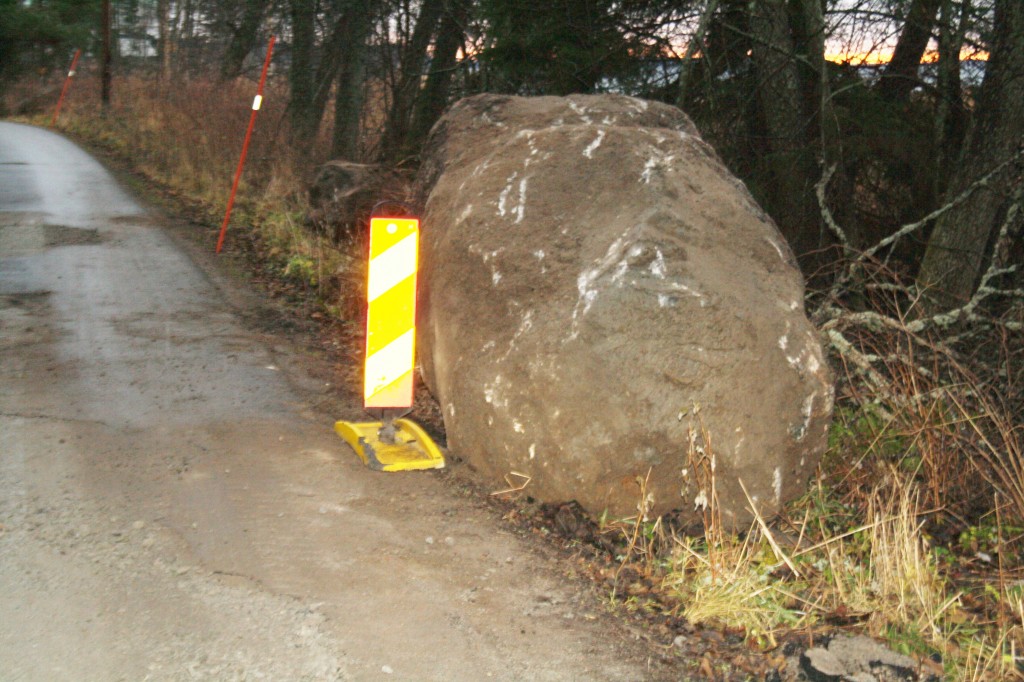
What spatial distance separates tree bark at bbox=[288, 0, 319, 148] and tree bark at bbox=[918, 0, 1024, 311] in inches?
408

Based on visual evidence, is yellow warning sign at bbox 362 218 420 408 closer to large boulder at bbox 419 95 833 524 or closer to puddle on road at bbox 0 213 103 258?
large boulder at bbox 419 95 833 524

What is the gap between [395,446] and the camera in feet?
19.7

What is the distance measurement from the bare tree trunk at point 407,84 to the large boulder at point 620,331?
9691 millimetres

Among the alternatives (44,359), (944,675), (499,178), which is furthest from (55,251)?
(944,675)

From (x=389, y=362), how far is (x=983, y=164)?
21.0ft

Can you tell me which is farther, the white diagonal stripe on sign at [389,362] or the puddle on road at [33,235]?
the puddle on road at [33,235]

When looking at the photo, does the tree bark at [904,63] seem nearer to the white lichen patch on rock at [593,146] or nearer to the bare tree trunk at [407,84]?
the white lichen patch on rock at [593,146]

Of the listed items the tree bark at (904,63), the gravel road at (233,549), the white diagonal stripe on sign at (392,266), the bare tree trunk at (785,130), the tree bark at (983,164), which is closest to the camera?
the gravel road at (233,549)

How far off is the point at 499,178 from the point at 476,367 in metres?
1.38

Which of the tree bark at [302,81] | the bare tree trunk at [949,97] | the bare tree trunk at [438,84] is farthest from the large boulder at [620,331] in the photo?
the tree bark at [302,81]

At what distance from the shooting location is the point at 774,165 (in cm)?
1077

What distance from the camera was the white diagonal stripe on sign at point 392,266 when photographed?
6043 mm

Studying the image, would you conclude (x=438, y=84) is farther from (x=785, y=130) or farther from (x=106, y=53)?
(x=106, y=53)

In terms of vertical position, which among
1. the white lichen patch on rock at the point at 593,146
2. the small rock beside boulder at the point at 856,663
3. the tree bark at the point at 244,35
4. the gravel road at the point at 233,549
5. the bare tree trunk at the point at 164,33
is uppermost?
the bare tree trunk at the point at 164,33
